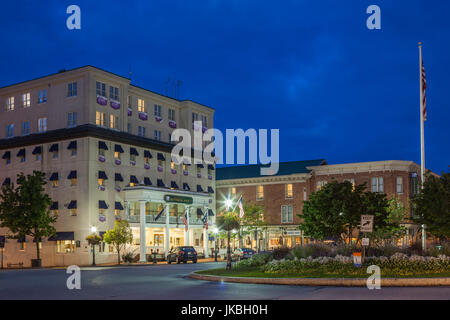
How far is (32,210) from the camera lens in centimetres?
5294

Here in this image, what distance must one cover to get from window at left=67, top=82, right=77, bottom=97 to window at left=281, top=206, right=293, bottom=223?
3668cm

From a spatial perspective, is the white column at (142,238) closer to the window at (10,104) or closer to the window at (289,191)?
the window at (10,104)

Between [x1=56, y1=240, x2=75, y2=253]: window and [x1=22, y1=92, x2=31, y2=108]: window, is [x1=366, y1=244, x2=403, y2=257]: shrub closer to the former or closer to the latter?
[x1=56, y1=240, x2=75, y2=253]: window

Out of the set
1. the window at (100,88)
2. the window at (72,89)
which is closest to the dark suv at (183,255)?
the window at (100,88)

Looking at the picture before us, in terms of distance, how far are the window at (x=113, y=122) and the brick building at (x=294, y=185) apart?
27.2 m

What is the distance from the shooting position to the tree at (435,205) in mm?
28000

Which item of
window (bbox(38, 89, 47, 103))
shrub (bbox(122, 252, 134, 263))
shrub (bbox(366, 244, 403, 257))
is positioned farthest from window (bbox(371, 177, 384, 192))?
shrub (bbox(366, 244, 403, 257))

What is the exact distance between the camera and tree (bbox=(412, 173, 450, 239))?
28000mm

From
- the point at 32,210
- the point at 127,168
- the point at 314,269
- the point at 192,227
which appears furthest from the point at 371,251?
the point at 192,227

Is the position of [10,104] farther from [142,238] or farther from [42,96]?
[142,238]

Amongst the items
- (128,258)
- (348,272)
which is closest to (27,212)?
(128,258)

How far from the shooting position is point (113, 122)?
62594 mm

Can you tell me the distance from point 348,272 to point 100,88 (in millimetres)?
43832
